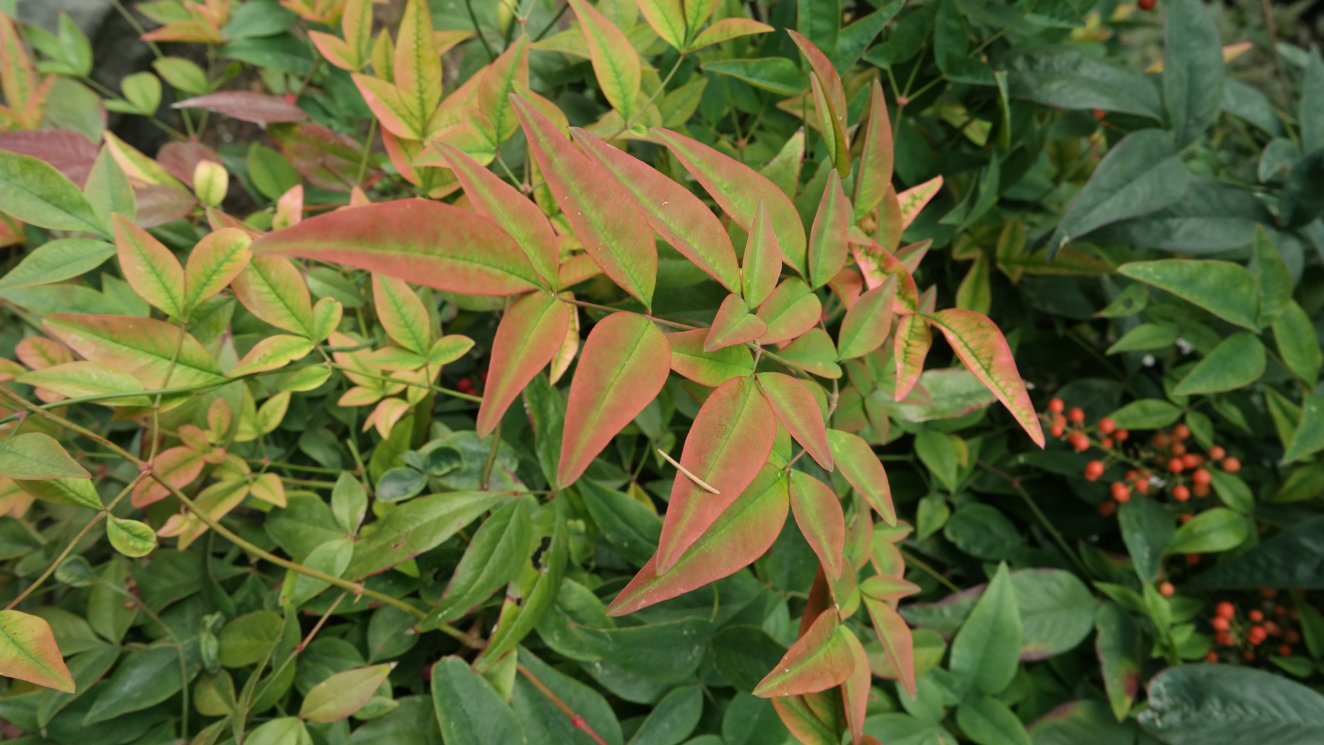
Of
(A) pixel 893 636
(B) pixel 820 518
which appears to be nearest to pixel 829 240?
(B) pixel 820 518

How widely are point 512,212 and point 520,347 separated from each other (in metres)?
0.06

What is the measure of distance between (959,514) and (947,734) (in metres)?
0.23

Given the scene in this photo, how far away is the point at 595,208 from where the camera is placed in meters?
0.38

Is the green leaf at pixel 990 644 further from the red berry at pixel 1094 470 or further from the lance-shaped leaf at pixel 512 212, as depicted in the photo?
the lance-shaped leaf at pixel 512 212

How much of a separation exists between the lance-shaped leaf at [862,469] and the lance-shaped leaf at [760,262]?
0.10m

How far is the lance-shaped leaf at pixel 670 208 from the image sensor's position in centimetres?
41

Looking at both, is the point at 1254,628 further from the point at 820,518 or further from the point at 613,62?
the point at 613,62

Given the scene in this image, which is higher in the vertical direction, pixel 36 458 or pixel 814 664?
pixel 36 458

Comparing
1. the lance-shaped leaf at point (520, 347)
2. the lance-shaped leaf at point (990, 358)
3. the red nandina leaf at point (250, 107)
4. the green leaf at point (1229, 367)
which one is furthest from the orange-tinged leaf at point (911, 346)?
the red nandina leaf at point (250, 107)

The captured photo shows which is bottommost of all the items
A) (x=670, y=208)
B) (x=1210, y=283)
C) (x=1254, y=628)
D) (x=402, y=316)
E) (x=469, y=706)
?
(x=1254, y=628)

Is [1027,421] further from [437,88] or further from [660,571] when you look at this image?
[437,88]

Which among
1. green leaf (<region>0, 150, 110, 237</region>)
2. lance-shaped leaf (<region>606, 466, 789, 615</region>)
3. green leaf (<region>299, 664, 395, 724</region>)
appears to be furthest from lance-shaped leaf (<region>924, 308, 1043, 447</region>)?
green leaf (<region>0, 150, 110, 237</region>)

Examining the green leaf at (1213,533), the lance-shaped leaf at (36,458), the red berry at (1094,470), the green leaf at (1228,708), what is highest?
the lance-shaped leaf at (36,458)

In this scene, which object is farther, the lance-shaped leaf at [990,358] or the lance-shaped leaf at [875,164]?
the lance-shaped leaf at [875,164]
